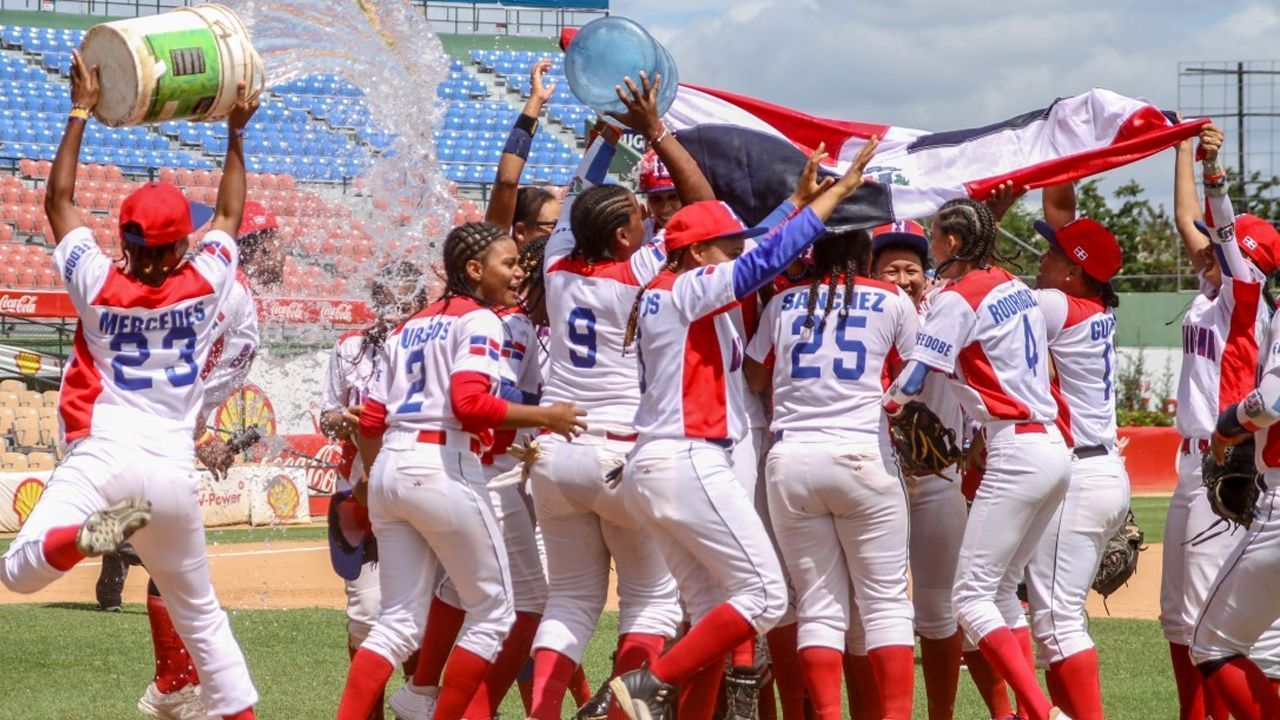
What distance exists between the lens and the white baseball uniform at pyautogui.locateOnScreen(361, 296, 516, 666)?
5738 millimetres

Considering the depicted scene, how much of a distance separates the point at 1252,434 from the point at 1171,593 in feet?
4.24

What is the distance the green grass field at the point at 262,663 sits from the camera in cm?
747

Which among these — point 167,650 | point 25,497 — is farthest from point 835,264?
point 25,497

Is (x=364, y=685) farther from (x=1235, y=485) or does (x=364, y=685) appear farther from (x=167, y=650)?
(x=1235, y=485)

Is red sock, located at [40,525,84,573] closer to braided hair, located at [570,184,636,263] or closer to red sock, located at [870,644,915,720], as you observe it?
braided hair, located at [570,184,636,263]

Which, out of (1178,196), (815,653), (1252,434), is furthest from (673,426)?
(1178,196)

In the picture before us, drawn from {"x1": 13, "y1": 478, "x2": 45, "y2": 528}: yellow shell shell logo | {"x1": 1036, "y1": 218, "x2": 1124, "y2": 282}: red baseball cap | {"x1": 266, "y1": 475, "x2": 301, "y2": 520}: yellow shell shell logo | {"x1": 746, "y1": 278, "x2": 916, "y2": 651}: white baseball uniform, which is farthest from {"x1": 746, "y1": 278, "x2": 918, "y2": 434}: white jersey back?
{"x1": 266, "y1": 475, "x2": 301, "y2": 520}: yellow shell shell logo

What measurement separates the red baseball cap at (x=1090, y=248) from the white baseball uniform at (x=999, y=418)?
0.46m

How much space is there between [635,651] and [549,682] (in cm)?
37

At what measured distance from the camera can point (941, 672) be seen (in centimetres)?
650

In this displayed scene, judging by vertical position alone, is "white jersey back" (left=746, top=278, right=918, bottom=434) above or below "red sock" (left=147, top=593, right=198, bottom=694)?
above

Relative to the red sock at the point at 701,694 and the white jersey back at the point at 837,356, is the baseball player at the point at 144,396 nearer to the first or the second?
the red sock at the point at 701,694

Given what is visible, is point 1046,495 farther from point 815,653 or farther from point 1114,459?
point 815,653

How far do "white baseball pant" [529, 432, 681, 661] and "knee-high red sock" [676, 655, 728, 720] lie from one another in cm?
29
